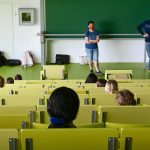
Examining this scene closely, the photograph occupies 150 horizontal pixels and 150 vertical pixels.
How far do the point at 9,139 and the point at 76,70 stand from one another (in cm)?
905

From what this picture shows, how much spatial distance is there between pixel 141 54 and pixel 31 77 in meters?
4.30

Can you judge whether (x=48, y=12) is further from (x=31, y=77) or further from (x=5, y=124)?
(x=5, y=124)

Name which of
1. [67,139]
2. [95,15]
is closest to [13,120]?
[67,139]

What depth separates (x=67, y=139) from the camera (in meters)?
2.29

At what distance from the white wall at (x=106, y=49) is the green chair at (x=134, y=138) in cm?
1011

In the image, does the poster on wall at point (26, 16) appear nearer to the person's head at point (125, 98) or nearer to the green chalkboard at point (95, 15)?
the green chalkboard at point (95, 15)

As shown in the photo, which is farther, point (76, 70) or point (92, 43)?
point (76, 70)

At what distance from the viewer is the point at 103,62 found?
12.6 m

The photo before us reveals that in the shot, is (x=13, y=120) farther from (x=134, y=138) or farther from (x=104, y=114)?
(x=134, y=138)

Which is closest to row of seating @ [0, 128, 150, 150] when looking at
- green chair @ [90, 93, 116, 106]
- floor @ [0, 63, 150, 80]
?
green chair @ [90, 93, 116, 106]

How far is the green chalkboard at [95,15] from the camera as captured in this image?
11.8 metres

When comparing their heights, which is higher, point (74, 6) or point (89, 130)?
point (74, 6)

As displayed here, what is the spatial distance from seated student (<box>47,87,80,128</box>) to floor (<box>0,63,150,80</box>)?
785 cm

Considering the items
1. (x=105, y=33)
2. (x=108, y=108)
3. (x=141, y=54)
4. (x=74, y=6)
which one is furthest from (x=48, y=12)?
(x=108, y=108)
